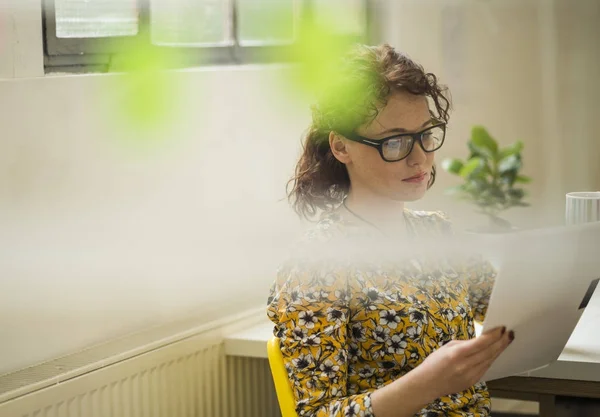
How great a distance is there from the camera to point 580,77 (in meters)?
0.67

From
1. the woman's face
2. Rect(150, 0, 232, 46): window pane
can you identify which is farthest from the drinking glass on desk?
Rect(150, 0, 232, 46): window pane

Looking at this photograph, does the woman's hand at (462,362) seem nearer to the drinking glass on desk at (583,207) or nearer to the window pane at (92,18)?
the drinking glass on desk at (583,207)

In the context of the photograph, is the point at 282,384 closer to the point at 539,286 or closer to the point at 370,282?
the point at 370,282

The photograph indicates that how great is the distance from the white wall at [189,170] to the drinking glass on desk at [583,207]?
3 cm

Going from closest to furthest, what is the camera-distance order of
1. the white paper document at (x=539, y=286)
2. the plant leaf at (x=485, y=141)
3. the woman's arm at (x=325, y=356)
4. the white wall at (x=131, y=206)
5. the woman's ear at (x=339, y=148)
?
the white paper document at (x=539, y=286), the woman's arm at (x=325, y=356), the woman's ear at (x=339, y=148), the plant leaf at (x=485, y=141), the white wall at (x=131, y=206)

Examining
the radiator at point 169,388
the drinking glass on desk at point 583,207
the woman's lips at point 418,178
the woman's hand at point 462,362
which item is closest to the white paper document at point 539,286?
the woman's hand at point 462,362

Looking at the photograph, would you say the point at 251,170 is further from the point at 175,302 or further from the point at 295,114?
the point at 175,302

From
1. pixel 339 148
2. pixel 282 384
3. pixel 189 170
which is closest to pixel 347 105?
pixel 339 148

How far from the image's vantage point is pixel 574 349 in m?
0.98

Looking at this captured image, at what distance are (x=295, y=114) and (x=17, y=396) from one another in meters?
0.68

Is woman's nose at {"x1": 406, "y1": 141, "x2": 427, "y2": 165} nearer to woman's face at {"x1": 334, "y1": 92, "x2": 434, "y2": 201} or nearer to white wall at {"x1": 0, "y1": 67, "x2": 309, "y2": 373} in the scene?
woman's face at {"x1": 334, "y1": 92, "x2": 434, "y2": 201}

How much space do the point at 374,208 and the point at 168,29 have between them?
0.46m

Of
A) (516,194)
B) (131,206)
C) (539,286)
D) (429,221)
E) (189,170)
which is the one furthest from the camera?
(189,170)

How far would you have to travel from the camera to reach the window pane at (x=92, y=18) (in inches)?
41.6
